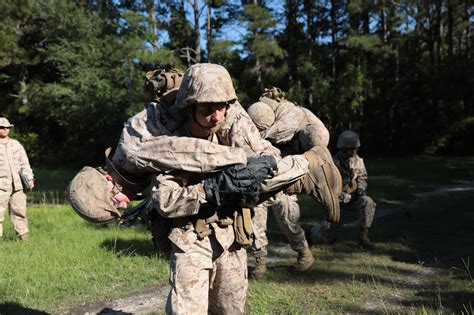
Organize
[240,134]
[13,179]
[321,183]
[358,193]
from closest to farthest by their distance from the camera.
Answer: [240,134] < [321,183] < [358,193] < [13,179]

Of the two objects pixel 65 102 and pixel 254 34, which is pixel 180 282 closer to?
pixel 254 34

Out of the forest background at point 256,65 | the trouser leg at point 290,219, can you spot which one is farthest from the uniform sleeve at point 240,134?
the forest background at point 256,65

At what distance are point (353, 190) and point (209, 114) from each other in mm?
4884

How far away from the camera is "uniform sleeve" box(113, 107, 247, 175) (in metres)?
2.71

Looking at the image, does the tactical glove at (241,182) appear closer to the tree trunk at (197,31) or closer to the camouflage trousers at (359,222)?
the camouflage trousers at (359,222)

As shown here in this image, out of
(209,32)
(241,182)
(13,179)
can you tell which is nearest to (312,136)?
(241,182)

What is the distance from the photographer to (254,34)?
75.5 ft

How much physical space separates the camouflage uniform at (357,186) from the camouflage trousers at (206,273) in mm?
4313

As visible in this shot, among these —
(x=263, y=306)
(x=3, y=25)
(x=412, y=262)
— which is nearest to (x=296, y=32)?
(x=3, y=25)

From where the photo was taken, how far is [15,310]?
4.71m

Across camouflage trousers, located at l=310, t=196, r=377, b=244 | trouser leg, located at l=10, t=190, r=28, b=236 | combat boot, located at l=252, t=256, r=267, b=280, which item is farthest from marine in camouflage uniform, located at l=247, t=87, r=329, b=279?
trouser leg, located at l=10, t=190, r=28, b=236

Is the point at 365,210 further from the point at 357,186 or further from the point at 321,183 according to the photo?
the point at 321,183

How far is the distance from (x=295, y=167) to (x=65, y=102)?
83.5 ft

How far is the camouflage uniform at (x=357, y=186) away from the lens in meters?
7.07
